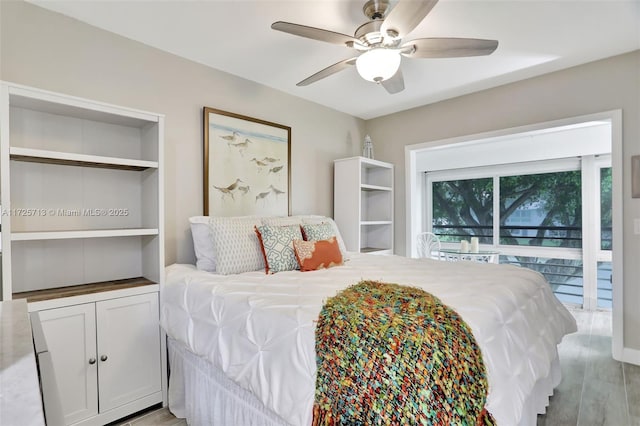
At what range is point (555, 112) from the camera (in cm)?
297

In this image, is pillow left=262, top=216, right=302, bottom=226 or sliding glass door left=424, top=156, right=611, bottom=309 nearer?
pillow left=262, top=216, right=302, bottom=226

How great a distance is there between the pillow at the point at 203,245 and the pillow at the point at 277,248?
349mm

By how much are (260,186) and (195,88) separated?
3.25 ft

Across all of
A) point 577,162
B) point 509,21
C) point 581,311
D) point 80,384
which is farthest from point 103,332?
point 577,162

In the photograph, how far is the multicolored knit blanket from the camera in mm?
1018

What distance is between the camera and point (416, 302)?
4.48 ft

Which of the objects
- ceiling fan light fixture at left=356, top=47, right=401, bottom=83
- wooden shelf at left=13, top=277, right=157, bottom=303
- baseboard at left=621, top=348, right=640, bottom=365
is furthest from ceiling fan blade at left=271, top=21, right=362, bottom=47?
baseboard at left=621, top=348, right=640, bottom=365

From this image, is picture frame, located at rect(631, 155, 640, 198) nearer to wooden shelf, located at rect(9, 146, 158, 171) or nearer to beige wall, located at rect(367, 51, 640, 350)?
beige wall, located at rect(367, 51, 640, 350)

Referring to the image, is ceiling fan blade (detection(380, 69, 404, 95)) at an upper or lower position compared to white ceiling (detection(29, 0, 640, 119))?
lower

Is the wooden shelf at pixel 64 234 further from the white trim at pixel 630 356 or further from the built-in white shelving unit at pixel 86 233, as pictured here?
the white trim at pixel 630 356

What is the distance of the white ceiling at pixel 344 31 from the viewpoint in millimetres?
1982

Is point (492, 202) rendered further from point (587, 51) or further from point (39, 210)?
point (39, 210)

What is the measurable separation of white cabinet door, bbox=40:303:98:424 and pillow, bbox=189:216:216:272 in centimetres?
68

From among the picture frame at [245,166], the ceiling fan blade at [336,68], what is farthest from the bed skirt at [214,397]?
the ceiling fan blade at [336,68]
